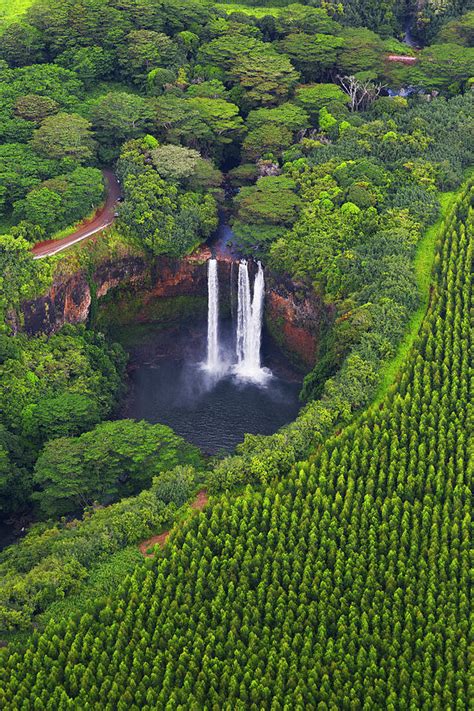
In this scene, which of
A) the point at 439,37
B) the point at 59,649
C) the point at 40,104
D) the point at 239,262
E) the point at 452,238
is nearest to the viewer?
the point at 59,649

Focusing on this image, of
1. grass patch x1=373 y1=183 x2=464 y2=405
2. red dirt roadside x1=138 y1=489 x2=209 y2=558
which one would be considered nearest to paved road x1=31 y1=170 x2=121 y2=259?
grass patch x1=373 y1=183 x2=464 y2=405

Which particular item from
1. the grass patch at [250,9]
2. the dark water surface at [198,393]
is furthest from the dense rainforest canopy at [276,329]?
the dark water surface at [198,393]

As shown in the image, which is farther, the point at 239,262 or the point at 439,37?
the point at 439,37

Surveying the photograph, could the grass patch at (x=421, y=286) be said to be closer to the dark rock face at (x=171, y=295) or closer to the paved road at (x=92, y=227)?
the dark rock face at (x=171, y=295)

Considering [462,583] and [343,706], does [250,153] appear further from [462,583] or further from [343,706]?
[343,706]

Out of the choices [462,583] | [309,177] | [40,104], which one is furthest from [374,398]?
[40,104]

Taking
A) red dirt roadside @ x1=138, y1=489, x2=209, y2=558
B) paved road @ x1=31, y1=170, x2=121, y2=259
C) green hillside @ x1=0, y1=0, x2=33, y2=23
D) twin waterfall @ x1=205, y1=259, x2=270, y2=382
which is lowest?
red dirt roadside @ x1=138, y1=489, x2=209, y2=558

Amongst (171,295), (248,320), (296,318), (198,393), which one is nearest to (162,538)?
(198,393)

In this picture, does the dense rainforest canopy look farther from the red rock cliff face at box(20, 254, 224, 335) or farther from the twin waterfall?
the twin waterfall
